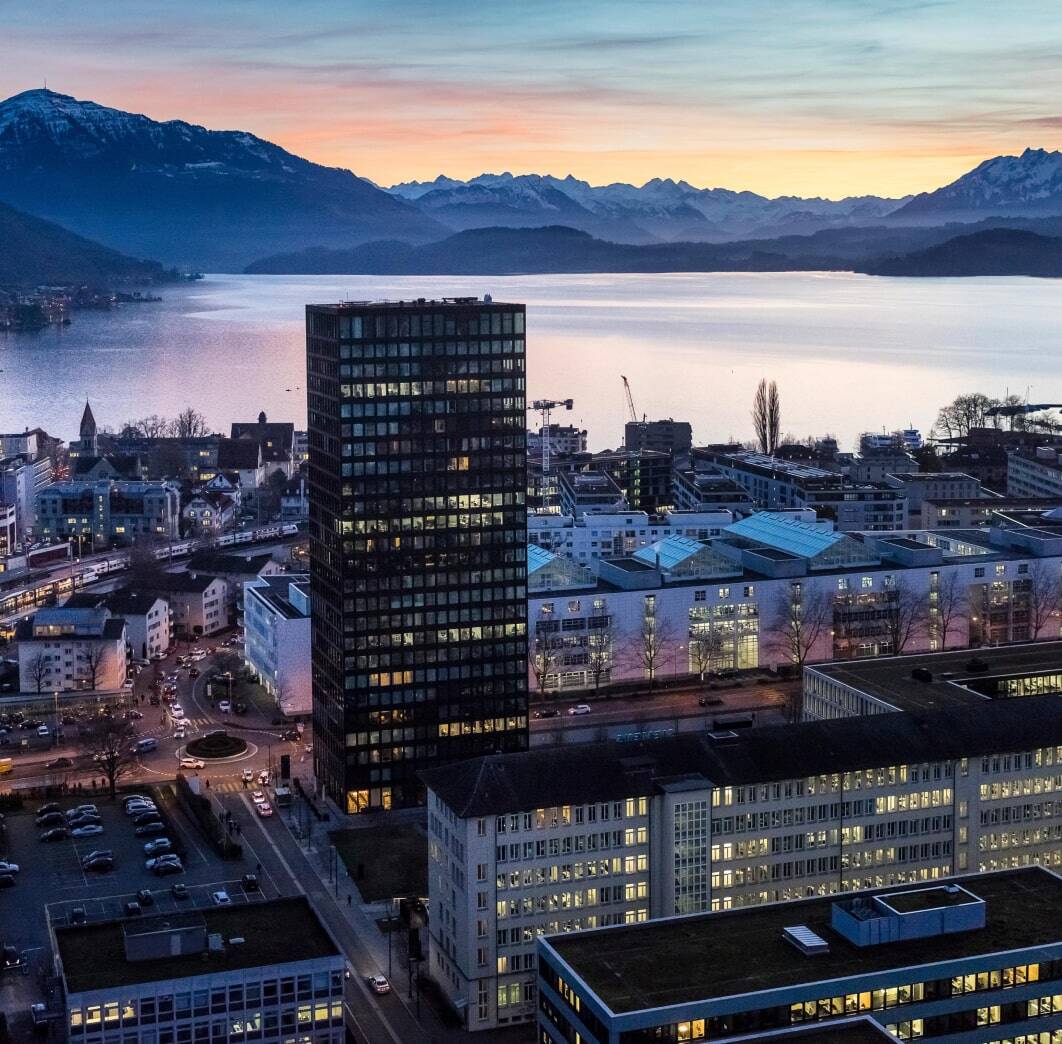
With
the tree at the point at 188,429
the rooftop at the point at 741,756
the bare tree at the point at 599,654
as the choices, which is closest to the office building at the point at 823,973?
the rooftop at the point at 741,756

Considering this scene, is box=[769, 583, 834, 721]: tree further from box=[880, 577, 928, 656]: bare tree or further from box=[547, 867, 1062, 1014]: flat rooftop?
box=[547, 867, 1062, 1014]: flat rooftop

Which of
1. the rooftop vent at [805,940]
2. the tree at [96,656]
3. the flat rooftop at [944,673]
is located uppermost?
the flat rooftop at [944,673]

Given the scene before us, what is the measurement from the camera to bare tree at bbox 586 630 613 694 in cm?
4191

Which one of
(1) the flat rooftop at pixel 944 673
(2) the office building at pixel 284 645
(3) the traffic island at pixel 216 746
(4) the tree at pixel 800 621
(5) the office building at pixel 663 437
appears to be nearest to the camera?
(1) the flat rooftop at pixel 944 673

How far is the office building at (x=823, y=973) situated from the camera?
1958 cm

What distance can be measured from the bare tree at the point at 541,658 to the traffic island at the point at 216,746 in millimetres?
7514

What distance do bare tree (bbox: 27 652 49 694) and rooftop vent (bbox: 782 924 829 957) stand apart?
2493 cm

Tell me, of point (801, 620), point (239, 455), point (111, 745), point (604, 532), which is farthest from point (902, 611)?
point (239, 455)

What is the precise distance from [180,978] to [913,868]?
39.0 ft

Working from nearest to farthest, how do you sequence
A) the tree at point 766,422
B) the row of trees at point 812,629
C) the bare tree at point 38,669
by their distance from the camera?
the bare tree at point 38,669 → the row of trees at point 812,629 → the tree at point 766,422

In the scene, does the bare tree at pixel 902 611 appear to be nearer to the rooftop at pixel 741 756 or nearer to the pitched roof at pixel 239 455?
the rooftop at pixel 741 756

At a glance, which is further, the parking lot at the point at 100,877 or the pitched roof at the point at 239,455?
the pitched roof at the point at 239,455

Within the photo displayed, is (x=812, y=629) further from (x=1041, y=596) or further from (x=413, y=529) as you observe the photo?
(x=413, y=529)

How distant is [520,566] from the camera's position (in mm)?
33875
